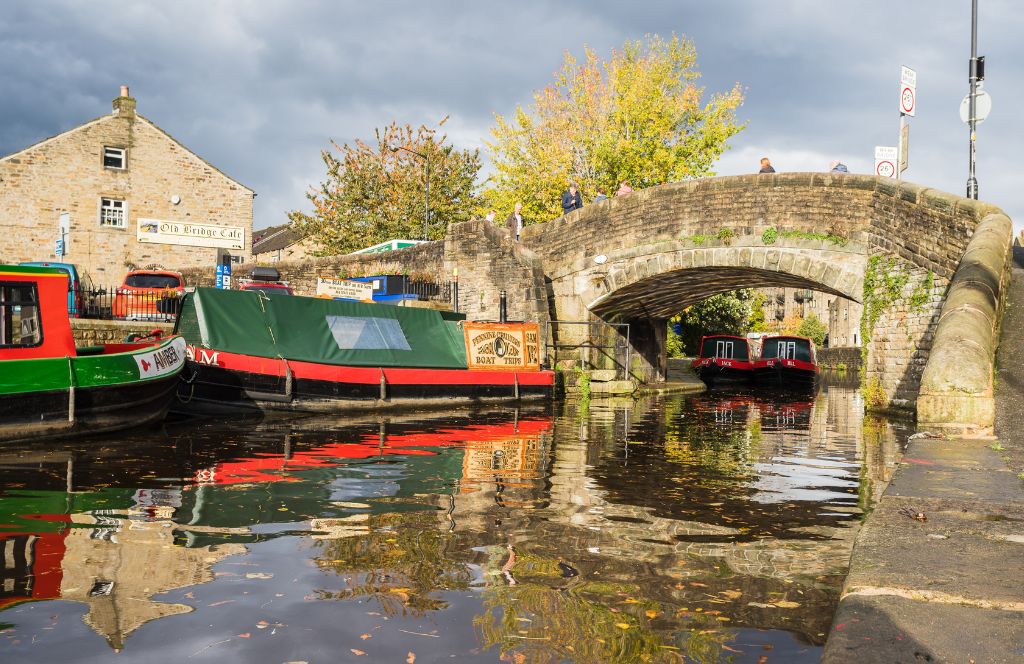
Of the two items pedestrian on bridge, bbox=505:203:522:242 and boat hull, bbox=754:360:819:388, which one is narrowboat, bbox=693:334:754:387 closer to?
boat hull, bbox=754:360:819:388

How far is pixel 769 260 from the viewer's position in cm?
1522

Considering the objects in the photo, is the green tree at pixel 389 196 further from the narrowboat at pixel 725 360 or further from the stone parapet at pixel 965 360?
the stone parapet at pixel 965 360

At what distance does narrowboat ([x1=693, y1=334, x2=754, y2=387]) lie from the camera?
25.1 meters

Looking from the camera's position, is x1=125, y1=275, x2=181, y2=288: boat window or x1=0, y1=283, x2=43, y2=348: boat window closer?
x1=0, y1=283, x2=43, y2=348: boat window

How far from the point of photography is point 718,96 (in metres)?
29.0

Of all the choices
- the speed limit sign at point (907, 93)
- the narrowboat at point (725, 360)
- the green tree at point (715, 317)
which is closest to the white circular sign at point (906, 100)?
the speed limit sign at point (907, 93)

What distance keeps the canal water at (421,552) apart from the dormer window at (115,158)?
21167 mm

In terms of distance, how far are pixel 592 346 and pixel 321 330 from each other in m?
7.00

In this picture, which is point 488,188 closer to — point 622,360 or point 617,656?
point 622,360

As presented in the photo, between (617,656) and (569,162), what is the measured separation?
2748 cm

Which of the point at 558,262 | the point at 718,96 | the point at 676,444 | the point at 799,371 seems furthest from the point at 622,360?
the point at 718,96

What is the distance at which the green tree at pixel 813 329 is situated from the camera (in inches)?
1864

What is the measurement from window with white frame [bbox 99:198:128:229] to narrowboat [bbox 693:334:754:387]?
1919 cm

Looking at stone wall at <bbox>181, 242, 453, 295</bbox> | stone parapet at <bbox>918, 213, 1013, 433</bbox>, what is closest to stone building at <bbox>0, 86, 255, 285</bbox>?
stone wall at <bbox>181, 242, 453, 295</bbox>
